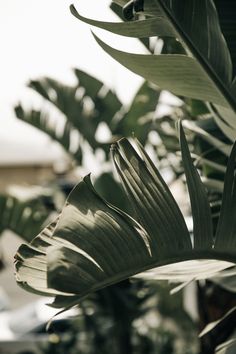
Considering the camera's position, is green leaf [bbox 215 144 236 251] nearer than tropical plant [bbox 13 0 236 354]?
No

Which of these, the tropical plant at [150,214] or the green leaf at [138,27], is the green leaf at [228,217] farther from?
the green leaf at [138,27]

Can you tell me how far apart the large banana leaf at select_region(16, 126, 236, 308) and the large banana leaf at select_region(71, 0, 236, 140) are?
151mm

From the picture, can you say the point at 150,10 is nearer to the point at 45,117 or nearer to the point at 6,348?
the point at 45,117

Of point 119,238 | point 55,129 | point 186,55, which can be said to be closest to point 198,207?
point 119,238

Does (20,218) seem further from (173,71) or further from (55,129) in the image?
(173,71)

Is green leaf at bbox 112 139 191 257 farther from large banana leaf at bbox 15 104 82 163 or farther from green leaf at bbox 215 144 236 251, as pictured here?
large banana leaf at bbox 15 104 82 163

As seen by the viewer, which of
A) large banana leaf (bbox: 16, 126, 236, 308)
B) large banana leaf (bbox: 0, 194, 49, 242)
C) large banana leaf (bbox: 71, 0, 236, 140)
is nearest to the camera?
large banana leaf (bbox: 16, 126, 236, 308)

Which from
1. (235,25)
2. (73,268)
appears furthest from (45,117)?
(73,268)

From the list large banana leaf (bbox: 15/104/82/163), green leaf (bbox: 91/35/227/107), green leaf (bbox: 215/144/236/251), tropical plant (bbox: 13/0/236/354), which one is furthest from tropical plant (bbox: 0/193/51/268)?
green leaf (bbox: 215/144/236/251)

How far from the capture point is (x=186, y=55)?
1.17 meters

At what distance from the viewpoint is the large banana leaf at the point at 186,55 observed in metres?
1.13

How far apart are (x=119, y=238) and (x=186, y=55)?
1.31 feet

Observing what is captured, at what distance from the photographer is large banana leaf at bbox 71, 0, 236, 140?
1132 millimetres

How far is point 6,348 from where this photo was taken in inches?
228
